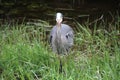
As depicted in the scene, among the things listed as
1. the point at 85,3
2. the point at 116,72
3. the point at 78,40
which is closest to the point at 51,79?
the point at 116,72

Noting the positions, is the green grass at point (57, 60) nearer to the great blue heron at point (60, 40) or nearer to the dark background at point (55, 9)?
the great blue heron at point (60, 40)

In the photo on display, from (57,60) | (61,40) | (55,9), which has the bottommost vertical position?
(57,60)

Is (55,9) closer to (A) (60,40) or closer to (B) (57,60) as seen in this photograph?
(A) (60,40)

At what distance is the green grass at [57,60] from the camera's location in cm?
351

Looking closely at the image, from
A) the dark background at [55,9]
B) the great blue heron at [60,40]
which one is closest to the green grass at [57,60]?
the great blue heron at [60,40]

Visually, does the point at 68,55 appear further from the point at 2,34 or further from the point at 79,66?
the point at 2,34

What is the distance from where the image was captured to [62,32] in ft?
13.8

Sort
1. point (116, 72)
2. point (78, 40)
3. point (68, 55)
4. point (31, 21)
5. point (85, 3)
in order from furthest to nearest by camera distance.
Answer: point (85, 3) < point (31, 21) < point (78, 40) < point (68, 55) < point (116, 72)

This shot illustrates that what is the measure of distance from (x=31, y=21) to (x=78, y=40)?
4.44ft

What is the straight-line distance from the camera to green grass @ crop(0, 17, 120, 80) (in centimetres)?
351

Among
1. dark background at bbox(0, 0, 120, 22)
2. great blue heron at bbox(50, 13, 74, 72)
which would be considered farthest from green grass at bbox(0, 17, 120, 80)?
dark background at bbox(0, 0, 120, 22)

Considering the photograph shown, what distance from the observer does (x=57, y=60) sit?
3.89 meters

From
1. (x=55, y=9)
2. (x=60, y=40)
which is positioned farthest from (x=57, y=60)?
(x=55, y=9)

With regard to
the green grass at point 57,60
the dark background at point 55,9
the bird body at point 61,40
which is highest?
the dark background at point 55,9
